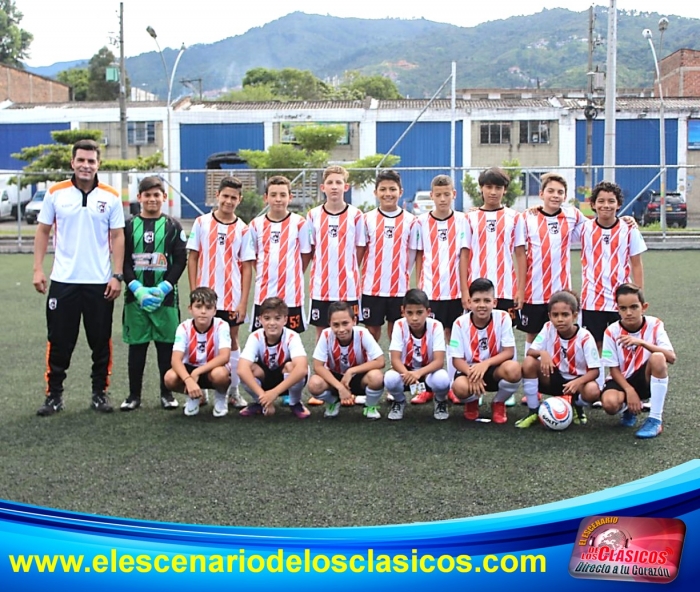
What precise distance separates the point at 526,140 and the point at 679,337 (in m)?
30.2

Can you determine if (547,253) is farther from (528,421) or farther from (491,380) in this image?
(528,421)

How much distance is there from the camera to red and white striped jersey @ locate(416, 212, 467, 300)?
5.90m

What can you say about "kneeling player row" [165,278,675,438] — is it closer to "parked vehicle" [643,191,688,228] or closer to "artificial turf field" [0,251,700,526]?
"artificial turf field" [0,251,700,526]

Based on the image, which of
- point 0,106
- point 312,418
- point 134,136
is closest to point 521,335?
point 312,418

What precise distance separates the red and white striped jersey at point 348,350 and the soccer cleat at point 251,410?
1.62ft

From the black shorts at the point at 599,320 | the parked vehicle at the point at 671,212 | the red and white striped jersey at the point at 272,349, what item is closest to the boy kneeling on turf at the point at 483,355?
the black shorts at the point at 599,320

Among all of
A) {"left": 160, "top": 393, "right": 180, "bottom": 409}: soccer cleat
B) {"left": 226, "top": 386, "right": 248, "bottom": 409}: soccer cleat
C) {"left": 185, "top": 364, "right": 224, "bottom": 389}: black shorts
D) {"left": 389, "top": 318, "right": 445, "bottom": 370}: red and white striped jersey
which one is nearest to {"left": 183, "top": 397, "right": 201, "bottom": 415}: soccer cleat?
{"left": 185, "top": 364, "right": 224, "bottom": 389}: black shorts

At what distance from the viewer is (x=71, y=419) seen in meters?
5.38

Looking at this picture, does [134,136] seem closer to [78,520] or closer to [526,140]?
[526,140]

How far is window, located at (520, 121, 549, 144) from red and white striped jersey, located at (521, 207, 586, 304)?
31914 millimetres

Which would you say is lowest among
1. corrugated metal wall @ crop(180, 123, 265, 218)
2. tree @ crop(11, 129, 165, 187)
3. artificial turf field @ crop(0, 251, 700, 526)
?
artificial turf field @ crop(0, 251, 700, 526)

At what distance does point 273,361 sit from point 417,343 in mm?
900

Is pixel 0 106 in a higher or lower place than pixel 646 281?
higher

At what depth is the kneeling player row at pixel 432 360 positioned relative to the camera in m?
5.14
